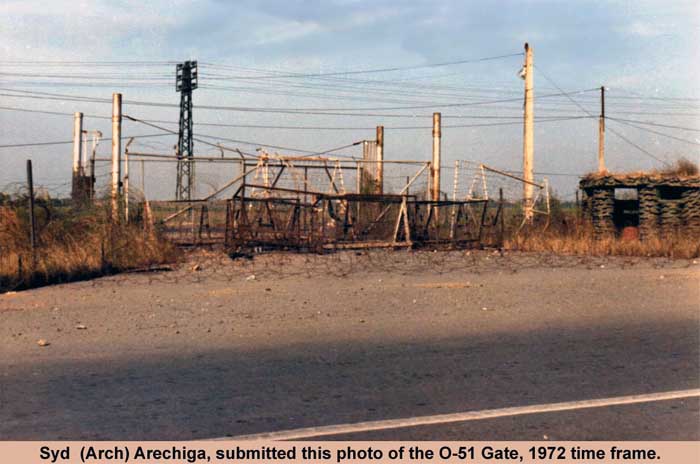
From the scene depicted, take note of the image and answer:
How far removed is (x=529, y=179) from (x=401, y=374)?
2010cm

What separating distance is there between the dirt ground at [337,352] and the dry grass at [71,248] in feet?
2.49

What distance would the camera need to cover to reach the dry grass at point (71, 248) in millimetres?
14094

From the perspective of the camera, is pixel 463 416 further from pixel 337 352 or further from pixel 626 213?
pixel 626 213

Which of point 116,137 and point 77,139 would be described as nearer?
point 116,137

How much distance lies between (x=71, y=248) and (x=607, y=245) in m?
13.6

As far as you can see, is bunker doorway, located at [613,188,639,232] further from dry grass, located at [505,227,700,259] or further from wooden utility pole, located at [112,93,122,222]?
wooden utility pole, located at [112,93,122,222]

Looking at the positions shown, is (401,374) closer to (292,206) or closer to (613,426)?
(613,426)

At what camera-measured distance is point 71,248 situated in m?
15.4

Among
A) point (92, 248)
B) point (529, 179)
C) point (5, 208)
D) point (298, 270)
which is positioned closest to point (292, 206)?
point (298, 270)
